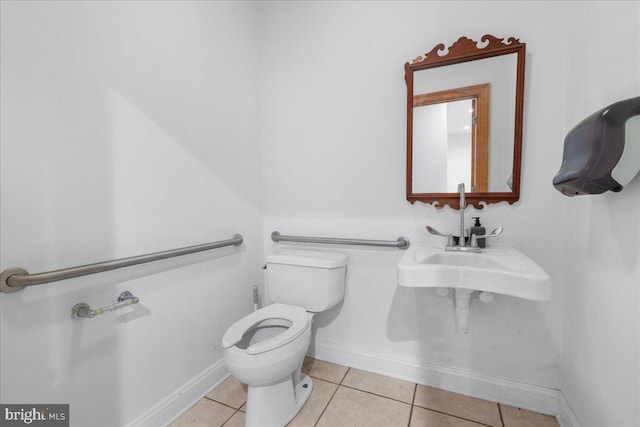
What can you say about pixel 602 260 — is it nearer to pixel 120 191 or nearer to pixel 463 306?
pixel 463 306

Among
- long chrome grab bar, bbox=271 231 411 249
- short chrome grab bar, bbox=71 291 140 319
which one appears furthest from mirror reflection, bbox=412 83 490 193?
short chrome grab bar, bbox=71 291 140 319

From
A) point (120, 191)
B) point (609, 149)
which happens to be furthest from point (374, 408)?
point (120, 191)

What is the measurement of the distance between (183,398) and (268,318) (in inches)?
20.8

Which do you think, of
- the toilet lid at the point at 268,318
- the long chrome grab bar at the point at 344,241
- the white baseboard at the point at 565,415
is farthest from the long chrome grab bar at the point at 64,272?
the white baseboard at the point at 565,415

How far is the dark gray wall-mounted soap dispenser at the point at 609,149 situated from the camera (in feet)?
2.26

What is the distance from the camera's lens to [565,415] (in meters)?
1.15

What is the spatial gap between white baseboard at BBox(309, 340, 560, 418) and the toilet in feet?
0.83

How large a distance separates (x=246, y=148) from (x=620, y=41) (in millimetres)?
1623

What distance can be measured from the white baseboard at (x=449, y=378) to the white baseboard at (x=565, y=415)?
0.07ft

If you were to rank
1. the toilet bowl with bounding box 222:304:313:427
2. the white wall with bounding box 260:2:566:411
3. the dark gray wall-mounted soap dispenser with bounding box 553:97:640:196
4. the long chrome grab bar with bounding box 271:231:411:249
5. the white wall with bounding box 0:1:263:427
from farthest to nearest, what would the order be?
the long chrome grab bar with bounding box 271:231:411:249 < the white wall with bounding box 260:2:566:411 < the toilet bowl with bounding box 222:304:313:427 < the white wall with bounding box 0:1:263:427 < the dark gray wall-mounted soap dispenser with bounding box 553:97:640:196

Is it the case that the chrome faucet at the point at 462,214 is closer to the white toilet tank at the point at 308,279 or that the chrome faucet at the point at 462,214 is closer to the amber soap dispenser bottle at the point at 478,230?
the amber soap dispenser bottle at the point at 478,230

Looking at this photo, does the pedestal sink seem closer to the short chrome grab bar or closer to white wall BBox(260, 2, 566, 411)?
white wall BBox(260, 2, 566, 411)

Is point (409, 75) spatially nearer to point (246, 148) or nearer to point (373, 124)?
point (373, 124)

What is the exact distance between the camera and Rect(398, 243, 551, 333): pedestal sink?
0.86 m
